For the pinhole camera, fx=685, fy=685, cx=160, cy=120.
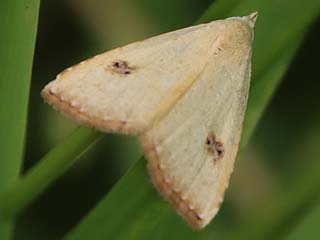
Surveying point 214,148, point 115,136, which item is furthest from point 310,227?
point 115,136

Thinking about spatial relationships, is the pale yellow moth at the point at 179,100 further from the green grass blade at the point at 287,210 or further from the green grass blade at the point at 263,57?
the green grass blade at the point at 287,210

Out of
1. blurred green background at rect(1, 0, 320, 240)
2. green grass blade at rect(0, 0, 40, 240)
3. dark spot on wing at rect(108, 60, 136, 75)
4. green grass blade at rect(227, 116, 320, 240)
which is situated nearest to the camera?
green grass blade at rect(227, 116, 320, 240)

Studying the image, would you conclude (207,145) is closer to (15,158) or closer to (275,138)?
(15,158)

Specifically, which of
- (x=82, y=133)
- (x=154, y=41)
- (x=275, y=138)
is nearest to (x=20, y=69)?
(x=82, y=133)

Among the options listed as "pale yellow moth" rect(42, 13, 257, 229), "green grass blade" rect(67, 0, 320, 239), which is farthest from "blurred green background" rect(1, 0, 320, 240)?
"green grass blade" rect(67, 0, 320, 239)

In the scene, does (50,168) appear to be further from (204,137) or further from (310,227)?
(310,227)

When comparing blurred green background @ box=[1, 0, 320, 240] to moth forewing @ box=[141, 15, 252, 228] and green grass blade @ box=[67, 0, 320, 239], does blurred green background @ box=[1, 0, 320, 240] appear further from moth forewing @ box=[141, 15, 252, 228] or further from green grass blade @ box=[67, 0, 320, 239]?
green grass blade @ box=[67, 0, 320, 239]
